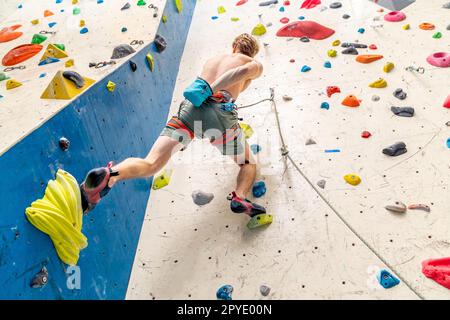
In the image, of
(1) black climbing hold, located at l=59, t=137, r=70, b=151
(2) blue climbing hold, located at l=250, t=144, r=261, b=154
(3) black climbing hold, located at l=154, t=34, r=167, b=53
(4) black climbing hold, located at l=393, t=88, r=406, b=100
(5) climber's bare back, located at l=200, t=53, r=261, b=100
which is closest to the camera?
(1) black climbing hold, located at l=59, t=137, r=70, b=151

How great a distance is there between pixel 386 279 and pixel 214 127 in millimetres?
1112

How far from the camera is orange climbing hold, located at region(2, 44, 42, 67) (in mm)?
2451

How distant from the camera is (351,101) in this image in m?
2.63

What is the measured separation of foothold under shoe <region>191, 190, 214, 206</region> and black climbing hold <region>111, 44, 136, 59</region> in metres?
1.02

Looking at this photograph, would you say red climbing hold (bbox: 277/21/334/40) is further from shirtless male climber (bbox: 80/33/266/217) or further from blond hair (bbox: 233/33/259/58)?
shirtless male climber (bbox: 80/33/266/217)

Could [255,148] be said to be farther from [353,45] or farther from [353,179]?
Answer: [353,45]

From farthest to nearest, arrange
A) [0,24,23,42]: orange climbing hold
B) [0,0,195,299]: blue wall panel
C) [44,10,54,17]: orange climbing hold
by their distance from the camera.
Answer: [44,10,54,17]: orange climbing hold < [0,24,23,42]: orange climbing hold < [0,0,195,299]: blue wall panel

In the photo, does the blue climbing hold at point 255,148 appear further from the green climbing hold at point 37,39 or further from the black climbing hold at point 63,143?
the green climbing hold at point 37,39

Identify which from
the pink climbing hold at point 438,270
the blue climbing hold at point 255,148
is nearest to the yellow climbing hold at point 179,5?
the blue climbing hold at point 255,148

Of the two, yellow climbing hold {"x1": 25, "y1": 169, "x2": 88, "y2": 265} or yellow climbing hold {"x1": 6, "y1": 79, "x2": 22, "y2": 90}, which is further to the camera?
yellow climbing hold {"x1": 6, "y1": 79, "x2": 22, "y2": 90}

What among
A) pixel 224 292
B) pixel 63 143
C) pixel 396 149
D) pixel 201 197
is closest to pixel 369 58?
pixel 396 149

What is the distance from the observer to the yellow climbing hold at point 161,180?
7.73 ft

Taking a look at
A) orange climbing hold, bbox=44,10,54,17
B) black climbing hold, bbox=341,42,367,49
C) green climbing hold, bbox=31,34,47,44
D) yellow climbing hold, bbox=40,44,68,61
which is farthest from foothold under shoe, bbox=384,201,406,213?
orange climbing hold, bbox=44,10,54,17

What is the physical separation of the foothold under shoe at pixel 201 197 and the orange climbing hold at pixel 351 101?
126 centimetres
